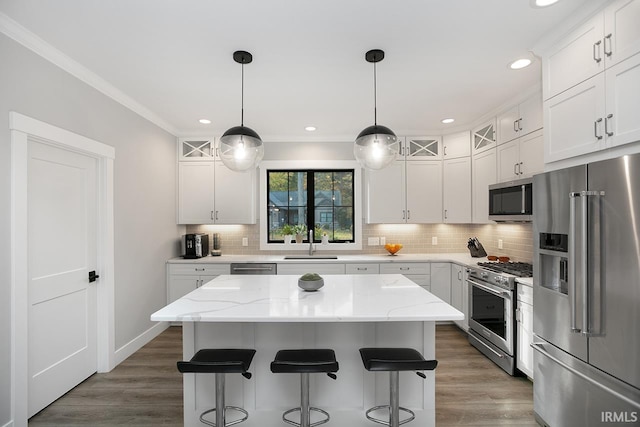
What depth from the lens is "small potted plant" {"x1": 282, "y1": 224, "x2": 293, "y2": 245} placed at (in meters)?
4.88

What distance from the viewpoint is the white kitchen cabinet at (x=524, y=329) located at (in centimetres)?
278

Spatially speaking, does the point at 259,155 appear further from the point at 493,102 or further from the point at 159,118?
the point at 493,102

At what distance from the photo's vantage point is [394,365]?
179cm

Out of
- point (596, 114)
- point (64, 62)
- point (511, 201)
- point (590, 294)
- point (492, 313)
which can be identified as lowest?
point (492, 313)

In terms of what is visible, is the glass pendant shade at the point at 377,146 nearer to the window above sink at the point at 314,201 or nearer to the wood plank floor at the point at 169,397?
the wood plank floor at the point at 169,397

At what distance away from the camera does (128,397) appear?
2682 mm

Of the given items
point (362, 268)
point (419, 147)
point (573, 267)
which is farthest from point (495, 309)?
point (419, 147)

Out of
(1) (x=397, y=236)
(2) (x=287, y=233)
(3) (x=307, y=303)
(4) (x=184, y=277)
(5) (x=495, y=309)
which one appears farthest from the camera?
(1) (x=397, y=236)

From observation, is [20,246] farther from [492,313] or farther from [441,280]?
[441,280]

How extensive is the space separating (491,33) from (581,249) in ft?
4.98

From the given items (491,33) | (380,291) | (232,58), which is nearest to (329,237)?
(380,291)

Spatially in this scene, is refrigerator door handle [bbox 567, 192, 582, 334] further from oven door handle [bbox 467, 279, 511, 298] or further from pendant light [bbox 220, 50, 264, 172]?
pendant light [bbox 220, 50, 264, 172]

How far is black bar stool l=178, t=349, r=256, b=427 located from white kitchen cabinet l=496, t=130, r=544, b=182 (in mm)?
3003

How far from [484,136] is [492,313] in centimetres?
210
